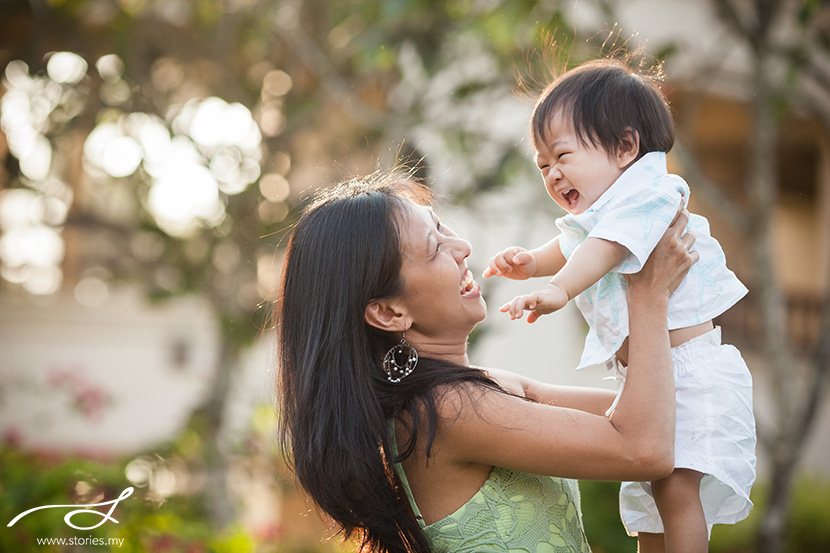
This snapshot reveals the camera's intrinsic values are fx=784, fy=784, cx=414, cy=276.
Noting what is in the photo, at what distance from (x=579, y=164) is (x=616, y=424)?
1.69ft

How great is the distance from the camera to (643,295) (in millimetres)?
1449

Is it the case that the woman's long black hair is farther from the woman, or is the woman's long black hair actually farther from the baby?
the baby

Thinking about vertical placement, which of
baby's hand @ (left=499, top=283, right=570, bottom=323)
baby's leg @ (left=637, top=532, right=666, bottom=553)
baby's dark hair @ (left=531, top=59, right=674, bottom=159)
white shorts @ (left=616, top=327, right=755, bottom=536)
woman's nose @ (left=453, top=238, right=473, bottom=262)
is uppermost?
baby's dark hair @ (left=531, top=59, right=674, bottom=159)

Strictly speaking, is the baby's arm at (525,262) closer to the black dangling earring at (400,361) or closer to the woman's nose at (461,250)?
the woman's nose at (461,250)

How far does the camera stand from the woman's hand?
146cm

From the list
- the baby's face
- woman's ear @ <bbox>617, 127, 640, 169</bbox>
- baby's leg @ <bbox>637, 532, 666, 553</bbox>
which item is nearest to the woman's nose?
the baby's face

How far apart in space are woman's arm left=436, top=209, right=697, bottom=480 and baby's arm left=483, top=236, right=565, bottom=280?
0.20m

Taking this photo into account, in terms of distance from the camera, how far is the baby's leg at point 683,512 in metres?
1.47

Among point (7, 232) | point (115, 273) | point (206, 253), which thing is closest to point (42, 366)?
point (7, 232)

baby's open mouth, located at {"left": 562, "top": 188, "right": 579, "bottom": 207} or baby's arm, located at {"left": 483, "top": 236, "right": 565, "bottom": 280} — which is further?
baby's open mouth, located at {"left": 562, "top": 188, "right": 579, "bottom": 207}

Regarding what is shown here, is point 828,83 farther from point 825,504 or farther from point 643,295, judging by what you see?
point 825,504

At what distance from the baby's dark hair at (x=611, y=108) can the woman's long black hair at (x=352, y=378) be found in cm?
39

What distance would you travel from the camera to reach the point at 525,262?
5.00ft

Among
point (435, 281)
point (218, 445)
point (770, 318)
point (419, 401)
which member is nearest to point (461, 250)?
point (435, 281)
